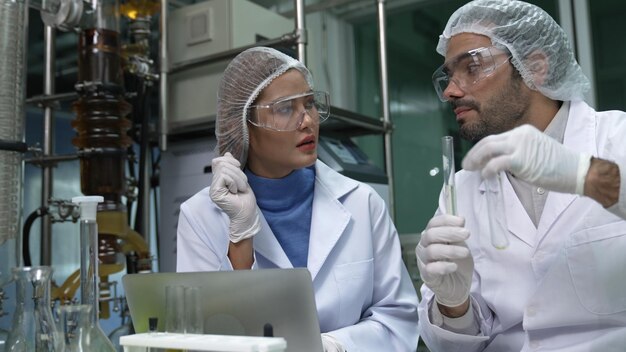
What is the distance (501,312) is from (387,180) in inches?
42.6

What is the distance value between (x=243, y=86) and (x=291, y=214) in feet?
1.14

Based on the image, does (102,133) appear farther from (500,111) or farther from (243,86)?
(500,111)

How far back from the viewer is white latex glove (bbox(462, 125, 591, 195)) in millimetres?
1033

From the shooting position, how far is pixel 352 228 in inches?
63.2

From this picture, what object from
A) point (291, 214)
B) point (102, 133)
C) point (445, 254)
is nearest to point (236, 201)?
point (291, 214)

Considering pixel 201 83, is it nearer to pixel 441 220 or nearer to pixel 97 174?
pixel 97 174

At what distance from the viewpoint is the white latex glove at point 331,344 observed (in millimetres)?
1288

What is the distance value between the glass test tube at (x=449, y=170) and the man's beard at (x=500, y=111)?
312 millimetres

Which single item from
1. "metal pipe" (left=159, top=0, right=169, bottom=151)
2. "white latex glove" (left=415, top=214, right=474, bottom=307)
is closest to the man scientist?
"white latex glove" (left=415, top=214, right=474, bottom=307)

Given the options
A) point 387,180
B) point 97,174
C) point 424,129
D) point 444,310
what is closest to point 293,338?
point 444,310

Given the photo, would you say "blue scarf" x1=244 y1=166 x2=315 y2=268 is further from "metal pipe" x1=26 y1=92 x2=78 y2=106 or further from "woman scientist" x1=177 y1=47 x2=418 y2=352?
"metal pipe" x1=26 y1=92 x2=78 y2=106

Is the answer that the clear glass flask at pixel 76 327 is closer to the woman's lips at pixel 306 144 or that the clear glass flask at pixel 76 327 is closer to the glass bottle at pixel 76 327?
the glass bottle at pixel 76 327

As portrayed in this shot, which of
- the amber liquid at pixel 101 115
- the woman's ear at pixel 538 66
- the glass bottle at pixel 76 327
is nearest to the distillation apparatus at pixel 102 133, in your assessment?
the amber liquid at pixel 101 115

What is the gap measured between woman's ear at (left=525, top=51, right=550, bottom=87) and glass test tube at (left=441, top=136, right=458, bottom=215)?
1.32ft
